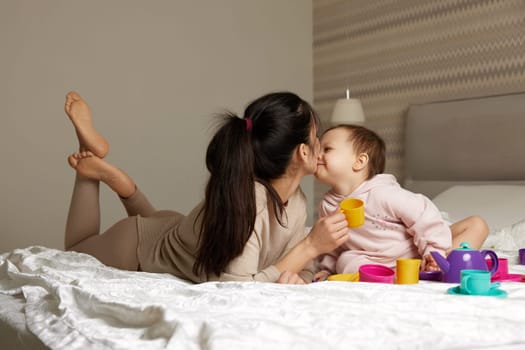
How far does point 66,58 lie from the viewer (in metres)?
4.31

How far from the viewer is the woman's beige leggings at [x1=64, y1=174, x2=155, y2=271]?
2.26 metres

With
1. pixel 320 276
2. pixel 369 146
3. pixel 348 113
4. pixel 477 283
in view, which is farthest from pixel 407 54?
pixel 477 283

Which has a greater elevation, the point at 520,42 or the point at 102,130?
the point at 520,42

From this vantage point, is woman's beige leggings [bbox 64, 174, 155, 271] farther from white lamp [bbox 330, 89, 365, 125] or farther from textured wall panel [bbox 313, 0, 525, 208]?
textured wall panel [bbox 313, 0, 525, 208]

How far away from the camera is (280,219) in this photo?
6.33 ft

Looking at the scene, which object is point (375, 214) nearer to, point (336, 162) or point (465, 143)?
point (336, 162)

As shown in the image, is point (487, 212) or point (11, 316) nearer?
point (11, 316)

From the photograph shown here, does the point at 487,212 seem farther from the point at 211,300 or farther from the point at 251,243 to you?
the point at 211,300

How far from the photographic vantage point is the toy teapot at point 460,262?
1661 millimetres

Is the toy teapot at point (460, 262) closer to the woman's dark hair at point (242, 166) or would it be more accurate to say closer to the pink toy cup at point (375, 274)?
the pink toy cup at point (375, 274)

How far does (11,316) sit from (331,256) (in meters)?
1.00

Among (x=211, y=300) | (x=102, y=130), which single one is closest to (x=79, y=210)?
(x=211, y=300)

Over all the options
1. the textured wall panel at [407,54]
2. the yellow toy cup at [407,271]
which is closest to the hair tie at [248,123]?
the yellow toy cup at [407,271]

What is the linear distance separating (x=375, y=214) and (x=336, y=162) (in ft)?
0.65
